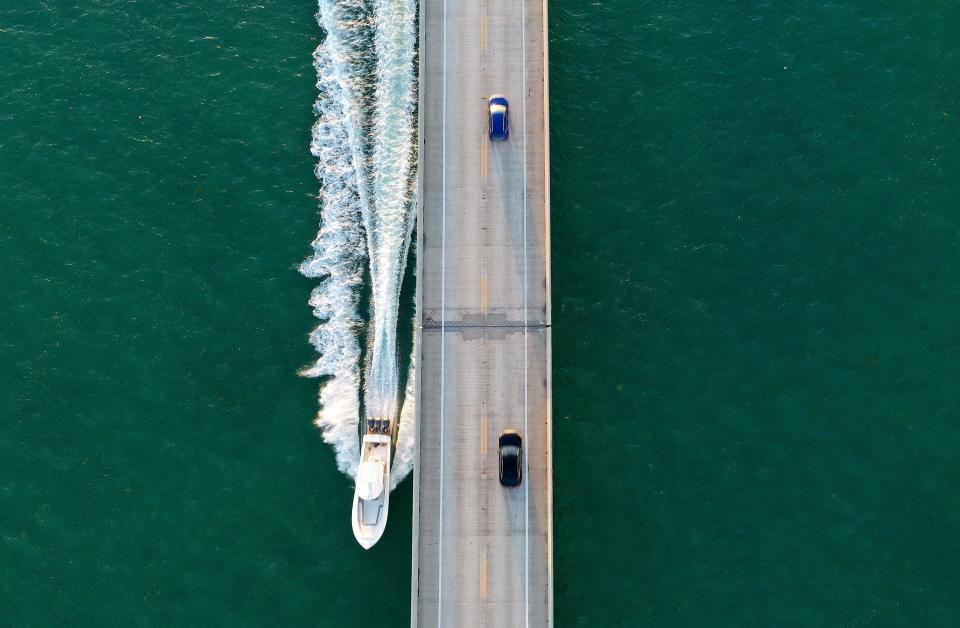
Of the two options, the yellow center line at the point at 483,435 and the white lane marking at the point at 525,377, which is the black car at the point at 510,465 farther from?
the yellow center line at the point at 483,435

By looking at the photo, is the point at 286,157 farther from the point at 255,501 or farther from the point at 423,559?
the point at 423,559

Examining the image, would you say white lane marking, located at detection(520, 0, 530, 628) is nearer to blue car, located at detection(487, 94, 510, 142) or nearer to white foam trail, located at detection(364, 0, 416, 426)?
blue car, located at detection(487, 94, 510, 142)

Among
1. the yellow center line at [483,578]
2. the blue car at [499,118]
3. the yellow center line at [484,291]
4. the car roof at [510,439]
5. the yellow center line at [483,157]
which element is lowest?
the yellow center line at [483,578]

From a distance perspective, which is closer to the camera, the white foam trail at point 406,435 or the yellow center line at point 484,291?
the yellow center line at point 484,291

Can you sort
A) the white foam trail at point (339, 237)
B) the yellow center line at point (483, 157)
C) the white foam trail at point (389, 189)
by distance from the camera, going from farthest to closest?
the white foam trail at point (389, 189)
the white foam trail at point (339, 237)
the yellow center line at point (483, 157)

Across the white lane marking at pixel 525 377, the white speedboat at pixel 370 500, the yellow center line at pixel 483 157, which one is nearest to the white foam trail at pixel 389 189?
the white speedboat at pixel 370 500

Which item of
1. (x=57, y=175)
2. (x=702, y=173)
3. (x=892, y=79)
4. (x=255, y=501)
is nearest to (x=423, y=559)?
(x=255, y=501)
